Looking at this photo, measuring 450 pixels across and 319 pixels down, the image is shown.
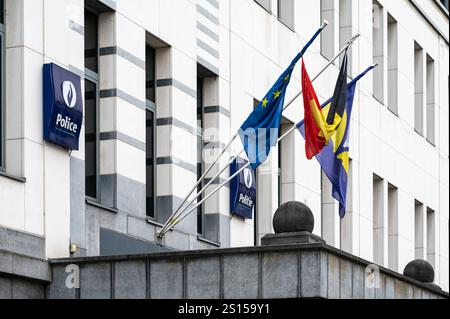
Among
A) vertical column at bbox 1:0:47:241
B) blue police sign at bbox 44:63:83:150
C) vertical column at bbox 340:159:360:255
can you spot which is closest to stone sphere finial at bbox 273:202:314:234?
blue police sign at bbox 44:63:83:150

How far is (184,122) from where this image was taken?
31891 millimetres

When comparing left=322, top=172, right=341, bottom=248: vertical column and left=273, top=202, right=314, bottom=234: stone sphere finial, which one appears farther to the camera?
left=322, top=172, right=341, bottom=248: vertical column

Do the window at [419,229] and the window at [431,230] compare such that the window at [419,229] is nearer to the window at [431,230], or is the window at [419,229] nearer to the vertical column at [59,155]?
the window at [431,230]

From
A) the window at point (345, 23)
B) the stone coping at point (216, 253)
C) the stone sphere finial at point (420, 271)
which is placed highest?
the window at point (345, 23)

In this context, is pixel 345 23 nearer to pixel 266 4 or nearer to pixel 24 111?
pixel 266 4

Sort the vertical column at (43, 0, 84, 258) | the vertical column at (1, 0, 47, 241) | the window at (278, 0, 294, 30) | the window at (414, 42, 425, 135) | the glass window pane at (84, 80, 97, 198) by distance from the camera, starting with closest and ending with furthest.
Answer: the vertical column at (1, 0, 47, 241) → the vertical column at (43, 0, 84, 258) → the glass window pane at (84, 80, 97, 198) → the window at (278, 0, 294, 30) → the window at (414, 42, 425, 135)

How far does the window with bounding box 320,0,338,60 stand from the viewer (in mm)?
40781

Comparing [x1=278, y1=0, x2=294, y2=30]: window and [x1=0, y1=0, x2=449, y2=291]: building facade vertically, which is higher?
[x1=278, y1=0, x2=294, y2=30]: window

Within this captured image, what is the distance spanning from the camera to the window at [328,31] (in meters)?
40.8

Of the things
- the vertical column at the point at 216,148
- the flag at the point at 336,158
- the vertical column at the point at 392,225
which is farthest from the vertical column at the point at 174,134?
the vertical column at the point at 392,225

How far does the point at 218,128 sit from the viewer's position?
33.5m

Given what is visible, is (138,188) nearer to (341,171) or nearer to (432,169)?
(341,171)

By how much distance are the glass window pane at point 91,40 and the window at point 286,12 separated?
31.2 feet

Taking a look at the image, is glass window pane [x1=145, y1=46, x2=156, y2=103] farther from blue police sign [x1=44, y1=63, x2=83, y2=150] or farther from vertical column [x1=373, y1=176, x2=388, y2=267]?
vertical column [x1=373, y1=176, x2=388, y2=267]
